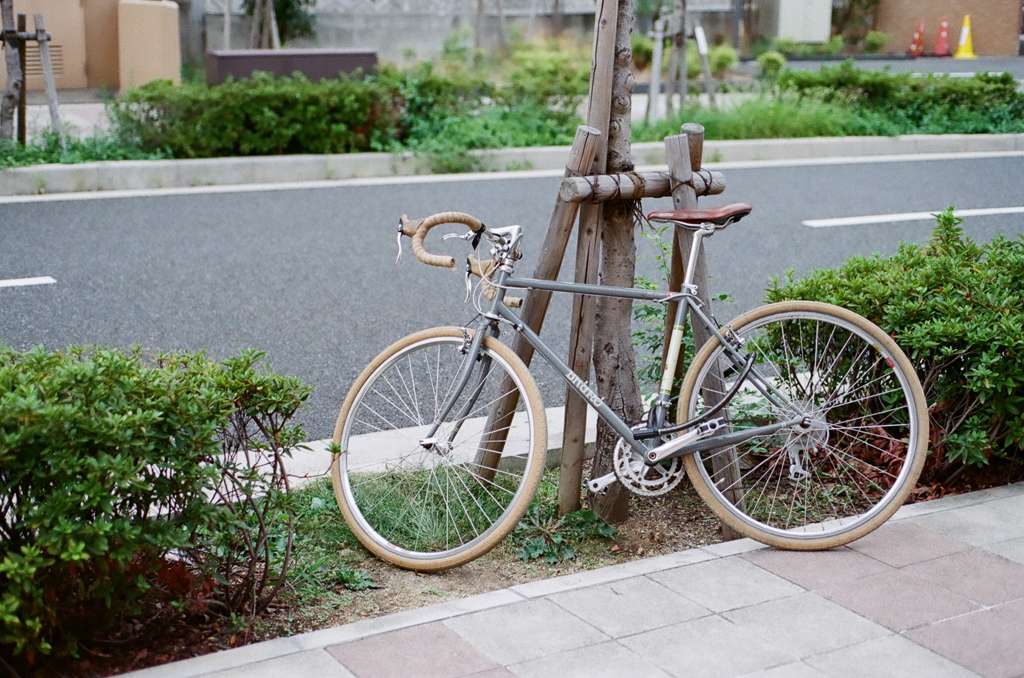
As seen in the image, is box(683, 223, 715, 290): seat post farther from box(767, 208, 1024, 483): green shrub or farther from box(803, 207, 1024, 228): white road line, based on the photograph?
box(803, 207, 1024, 228): white road line

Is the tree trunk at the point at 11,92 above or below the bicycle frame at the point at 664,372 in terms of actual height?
above

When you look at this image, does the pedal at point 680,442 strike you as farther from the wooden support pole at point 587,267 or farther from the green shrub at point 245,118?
the green shrub at point 245,118

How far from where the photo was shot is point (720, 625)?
3258 millimetres

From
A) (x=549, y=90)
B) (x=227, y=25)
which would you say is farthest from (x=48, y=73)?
(x=227, y=25)

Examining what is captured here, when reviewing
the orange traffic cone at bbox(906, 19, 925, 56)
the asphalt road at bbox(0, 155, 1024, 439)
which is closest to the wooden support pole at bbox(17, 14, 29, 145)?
the asphalt road at bbox(0, 155, 1024, 439)

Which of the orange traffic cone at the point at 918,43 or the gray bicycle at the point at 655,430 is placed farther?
the orange traffic cone at the point at 918,43

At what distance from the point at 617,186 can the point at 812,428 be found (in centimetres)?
102

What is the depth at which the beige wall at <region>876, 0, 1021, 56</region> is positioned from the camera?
3225cm

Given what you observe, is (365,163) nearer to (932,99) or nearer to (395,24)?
(932,99)

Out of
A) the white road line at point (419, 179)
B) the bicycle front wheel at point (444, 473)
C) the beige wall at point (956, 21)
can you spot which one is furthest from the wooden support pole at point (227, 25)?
the beige wall at point (956, 21)

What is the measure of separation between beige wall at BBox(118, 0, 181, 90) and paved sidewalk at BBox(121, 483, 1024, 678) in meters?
15.4

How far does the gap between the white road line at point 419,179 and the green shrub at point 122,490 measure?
23.7ft

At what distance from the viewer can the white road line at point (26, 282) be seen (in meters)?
7.37

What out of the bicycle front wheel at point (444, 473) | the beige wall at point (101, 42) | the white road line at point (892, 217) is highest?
the beige wall at point (101, 42)
